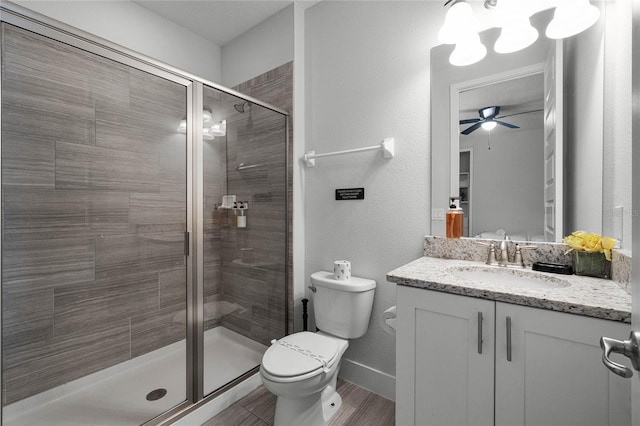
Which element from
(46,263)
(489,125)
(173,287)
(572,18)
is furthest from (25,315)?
(572,18)

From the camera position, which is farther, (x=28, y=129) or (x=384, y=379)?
(x=384, y=379)

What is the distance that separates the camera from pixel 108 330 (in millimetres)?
1640

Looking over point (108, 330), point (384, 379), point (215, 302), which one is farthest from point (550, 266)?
point (108, 330)

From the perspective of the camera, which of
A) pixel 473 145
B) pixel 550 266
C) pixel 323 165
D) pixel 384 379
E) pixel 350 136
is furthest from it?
pixel 323 165

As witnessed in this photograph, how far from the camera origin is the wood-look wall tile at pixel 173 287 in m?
1.58

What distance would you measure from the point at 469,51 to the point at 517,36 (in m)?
0.19

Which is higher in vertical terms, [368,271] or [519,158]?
[519,158]

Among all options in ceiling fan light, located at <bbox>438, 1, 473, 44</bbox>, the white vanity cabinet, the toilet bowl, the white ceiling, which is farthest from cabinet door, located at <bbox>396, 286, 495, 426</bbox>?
the white ceiling

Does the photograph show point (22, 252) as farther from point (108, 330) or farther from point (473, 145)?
point (473, 145)

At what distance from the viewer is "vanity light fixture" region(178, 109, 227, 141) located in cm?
158

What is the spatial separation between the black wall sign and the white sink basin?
719 millimetres

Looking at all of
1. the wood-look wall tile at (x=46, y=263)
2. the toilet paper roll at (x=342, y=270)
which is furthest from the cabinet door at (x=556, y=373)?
the wood-look wall tile at (x=46, y=263)

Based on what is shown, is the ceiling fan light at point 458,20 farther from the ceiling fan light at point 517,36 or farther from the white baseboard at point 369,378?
the white baseboard at point 369,378

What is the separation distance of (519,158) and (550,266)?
503mm
